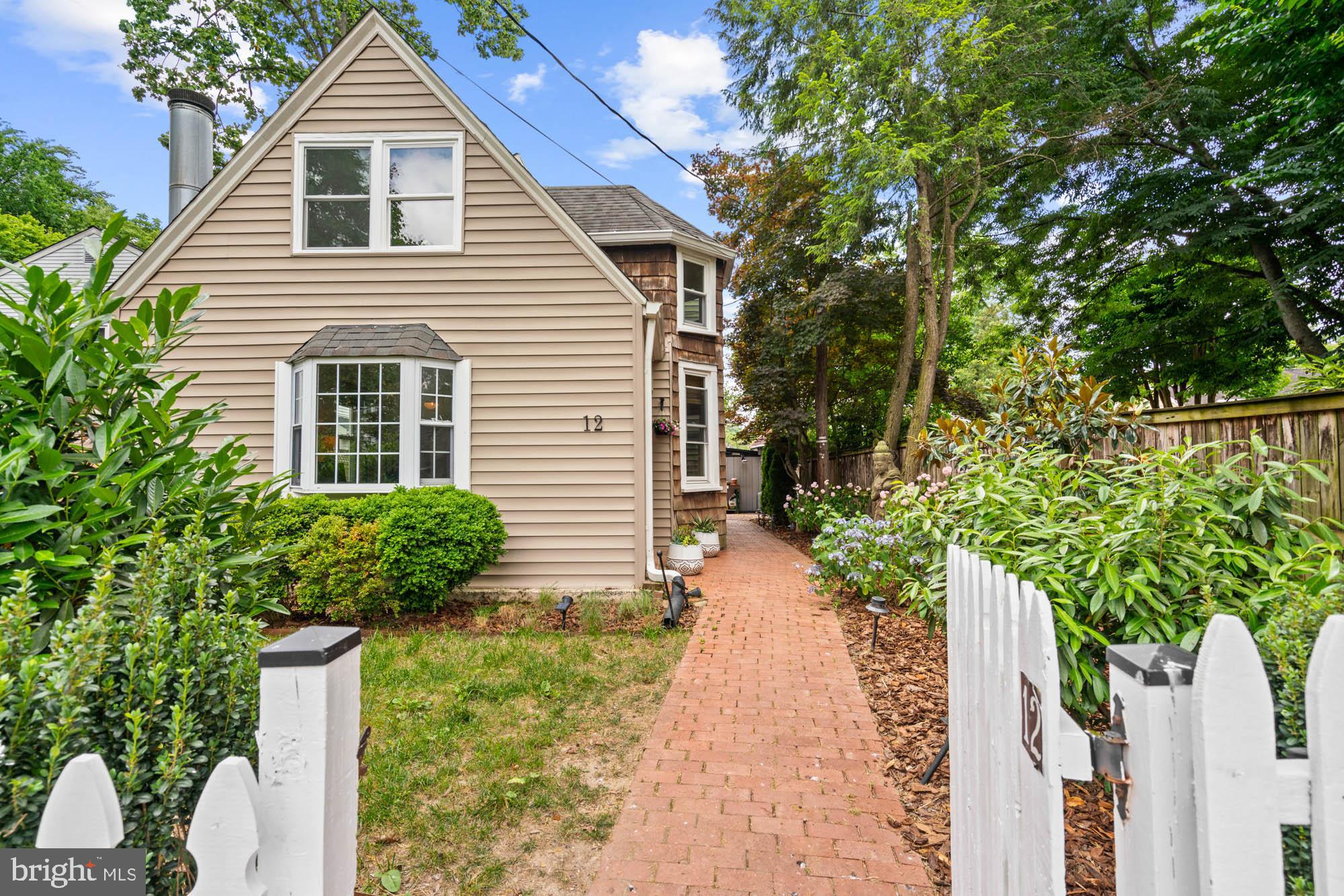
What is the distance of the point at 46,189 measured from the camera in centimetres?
2311

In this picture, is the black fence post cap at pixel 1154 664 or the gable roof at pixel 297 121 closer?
the black fence post cap at pixel 1154 664

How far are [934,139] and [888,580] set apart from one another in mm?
8592

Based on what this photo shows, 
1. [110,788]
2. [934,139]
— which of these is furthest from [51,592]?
[934,139]

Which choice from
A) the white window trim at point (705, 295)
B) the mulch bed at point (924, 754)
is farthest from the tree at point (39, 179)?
the mulch bed at point (924, 754)

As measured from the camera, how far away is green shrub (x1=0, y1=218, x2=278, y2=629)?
137cm

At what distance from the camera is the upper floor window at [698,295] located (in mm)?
9836

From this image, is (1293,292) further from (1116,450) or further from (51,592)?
(51,592)

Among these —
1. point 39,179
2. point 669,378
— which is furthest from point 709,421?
point 39,179

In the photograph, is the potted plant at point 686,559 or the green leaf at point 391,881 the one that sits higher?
the potted plant at point 686,559

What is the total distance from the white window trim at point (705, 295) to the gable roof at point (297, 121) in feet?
9.88

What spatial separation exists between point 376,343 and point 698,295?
5.64 meters

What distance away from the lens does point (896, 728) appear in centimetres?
343

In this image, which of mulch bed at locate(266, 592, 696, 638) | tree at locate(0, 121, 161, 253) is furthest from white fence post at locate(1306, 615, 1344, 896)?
tree at locate(0, 121, 161, 253)

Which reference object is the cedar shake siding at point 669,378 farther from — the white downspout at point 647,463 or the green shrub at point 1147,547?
the green shrub at point 1147,547
